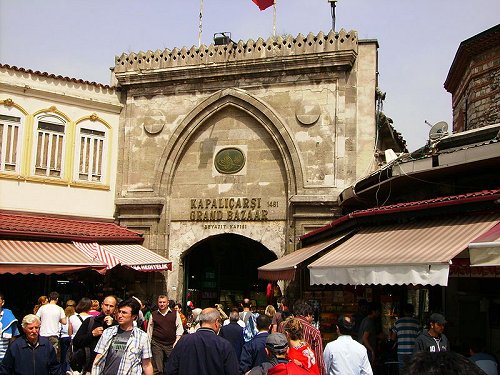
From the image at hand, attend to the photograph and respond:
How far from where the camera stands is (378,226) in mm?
11188

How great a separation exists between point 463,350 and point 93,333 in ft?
14.2

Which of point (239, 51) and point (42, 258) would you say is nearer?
point (42, 258)

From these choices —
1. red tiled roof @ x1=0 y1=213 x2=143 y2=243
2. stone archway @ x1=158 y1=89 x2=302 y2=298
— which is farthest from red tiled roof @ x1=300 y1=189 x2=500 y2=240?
red tiled roof @ x1=0 y1=213 x2=143 y2=243

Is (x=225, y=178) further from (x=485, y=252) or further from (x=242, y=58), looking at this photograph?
(x=485, y=252)

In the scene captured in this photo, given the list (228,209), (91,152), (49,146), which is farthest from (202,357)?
(91,152)

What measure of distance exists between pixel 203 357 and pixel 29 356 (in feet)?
6.22

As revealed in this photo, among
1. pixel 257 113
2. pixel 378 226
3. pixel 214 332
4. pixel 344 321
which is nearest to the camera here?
pixel 214 332

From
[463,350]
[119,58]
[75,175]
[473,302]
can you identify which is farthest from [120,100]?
[463,350]

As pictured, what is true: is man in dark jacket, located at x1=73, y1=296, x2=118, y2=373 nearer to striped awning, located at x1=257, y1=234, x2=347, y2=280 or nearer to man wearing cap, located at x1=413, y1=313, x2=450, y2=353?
man wearing cap, located at x1=413, y1=313, x2=450, y2=353

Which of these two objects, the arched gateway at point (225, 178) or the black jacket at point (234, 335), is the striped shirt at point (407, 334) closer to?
the black jacket at point (234, 335)

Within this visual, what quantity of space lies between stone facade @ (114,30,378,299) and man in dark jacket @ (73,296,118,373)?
9715 mm

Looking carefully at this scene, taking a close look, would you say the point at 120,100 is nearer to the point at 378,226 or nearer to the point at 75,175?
the point at 75,175

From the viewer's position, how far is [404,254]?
8.68 m

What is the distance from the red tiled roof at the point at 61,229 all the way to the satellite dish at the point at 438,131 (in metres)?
9.28
